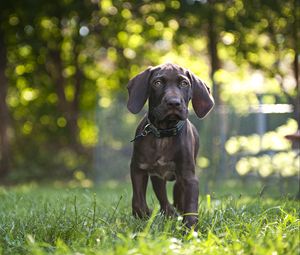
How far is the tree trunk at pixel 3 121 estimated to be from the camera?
541 inches

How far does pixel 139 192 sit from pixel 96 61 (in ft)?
34.3

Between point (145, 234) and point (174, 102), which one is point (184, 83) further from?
point (145, 234)

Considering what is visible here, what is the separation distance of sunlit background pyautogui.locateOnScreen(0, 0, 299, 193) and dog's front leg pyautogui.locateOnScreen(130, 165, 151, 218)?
6854 millimetres

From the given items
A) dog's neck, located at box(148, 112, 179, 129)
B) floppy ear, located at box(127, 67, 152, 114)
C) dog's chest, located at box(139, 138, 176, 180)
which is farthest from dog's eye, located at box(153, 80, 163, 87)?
dog's chest, located at box(139, 138, 176, 180)

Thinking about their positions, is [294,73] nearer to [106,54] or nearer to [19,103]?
[106,54]

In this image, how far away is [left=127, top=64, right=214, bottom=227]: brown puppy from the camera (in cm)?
464

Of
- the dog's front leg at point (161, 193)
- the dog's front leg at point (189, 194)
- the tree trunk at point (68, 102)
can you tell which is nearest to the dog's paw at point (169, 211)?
the dog's front leg at point (161, 193)

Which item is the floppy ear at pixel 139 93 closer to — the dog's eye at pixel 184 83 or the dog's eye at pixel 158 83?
the dog's eye at pixel 158 83

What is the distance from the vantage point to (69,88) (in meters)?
15.2

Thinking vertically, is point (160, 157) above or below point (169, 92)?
below

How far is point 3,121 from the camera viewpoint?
1373cm

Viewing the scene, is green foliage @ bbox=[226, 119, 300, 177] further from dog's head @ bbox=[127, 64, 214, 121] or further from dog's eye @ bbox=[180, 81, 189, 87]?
dog's eye @ bbox=[180, 81, 189, 87]

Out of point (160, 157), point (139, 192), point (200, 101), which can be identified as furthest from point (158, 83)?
point (139, 192)

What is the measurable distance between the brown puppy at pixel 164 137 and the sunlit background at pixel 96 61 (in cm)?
673
